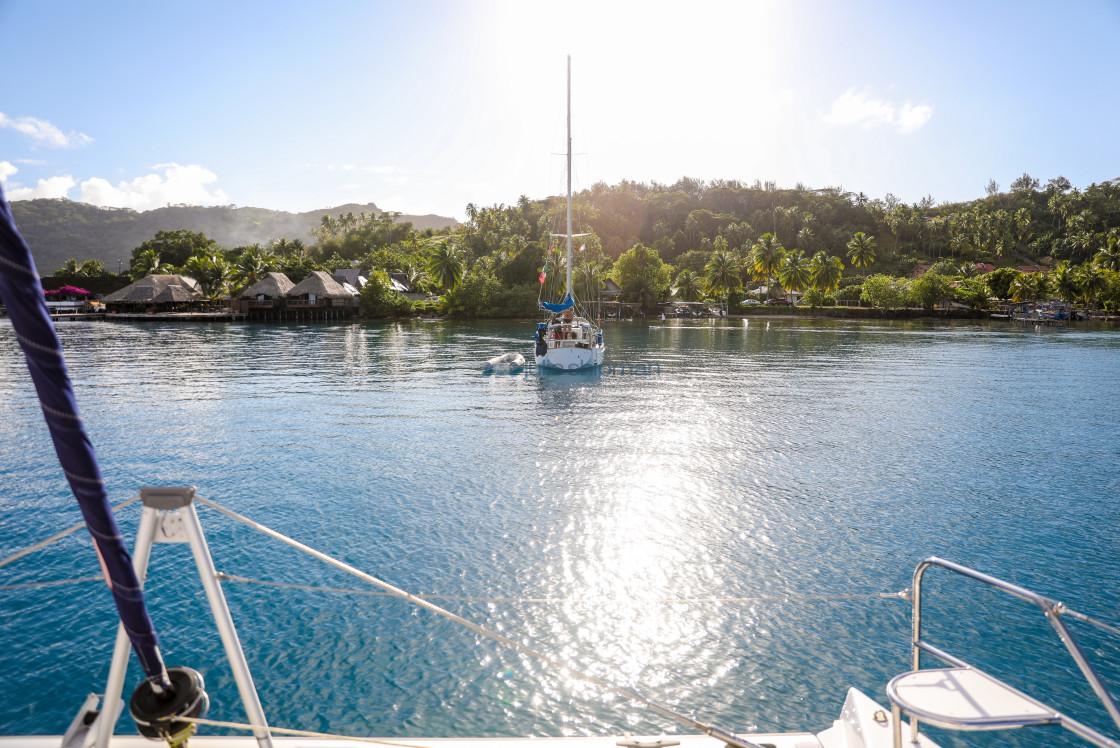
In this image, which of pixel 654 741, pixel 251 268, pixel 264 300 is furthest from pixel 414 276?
pixel 654 741

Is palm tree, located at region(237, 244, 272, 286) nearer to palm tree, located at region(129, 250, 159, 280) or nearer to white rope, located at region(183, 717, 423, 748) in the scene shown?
palm tree, located at region(129, 250, 159, 280)

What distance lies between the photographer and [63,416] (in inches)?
82.6

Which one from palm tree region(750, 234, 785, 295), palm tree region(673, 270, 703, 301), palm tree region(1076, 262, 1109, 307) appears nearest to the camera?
palm tree region(1076, 262, 1109, 307)

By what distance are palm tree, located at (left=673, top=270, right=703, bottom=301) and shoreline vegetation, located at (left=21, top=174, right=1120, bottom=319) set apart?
9.4 inches

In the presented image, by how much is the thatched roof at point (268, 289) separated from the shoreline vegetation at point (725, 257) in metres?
7.90

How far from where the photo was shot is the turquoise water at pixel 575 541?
836cm

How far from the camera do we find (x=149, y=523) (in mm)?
2717

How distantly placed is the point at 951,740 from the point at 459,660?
652 cm

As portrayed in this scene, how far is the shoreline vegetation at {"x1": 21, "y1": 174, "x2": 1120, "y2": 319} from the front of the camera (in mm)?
91125

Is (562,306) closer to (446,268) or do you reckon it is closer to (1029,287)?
(446,268)

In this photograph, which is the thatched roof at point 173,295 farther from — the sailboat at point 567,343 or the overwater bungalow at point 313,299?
the sailboat at point 567,343

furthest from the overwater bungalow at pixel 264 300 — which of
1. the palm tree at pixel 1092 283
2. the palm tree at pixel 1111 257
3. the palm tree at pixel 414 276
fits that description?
the palm tree at pixel 1111 257

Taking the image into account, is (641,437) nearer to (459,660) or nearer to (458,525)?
(458,525)

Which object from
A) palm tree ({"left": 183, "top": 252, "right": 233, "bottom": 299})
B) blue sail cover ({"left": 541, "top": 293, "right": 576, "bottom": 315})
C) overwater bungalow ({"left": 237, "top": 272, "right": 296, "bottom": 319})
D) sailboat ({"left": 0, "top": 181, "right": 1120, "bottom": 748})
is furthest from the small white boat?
palm tree ({"left": 183, "top": 252, "right": 233, "bottom": 299})
